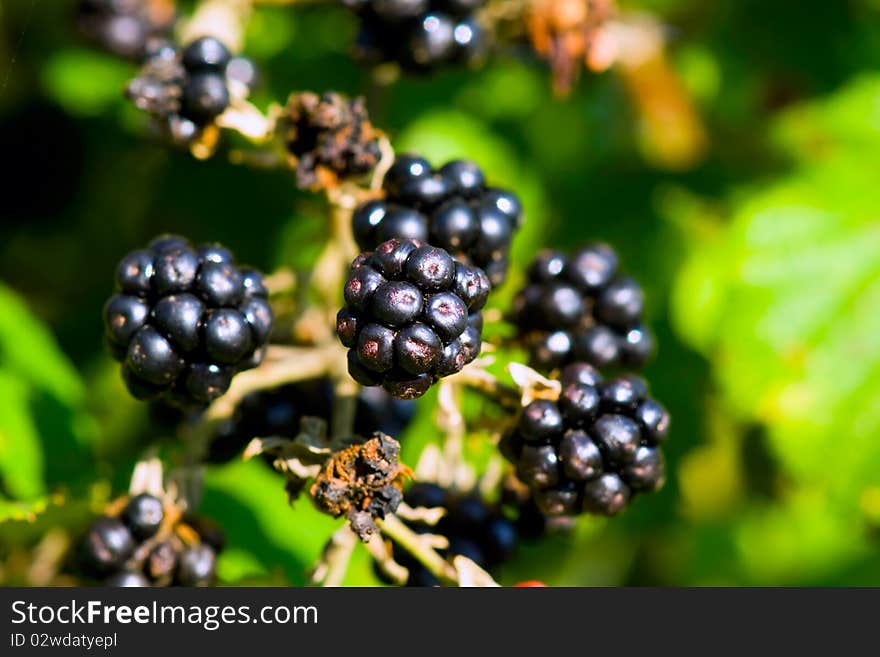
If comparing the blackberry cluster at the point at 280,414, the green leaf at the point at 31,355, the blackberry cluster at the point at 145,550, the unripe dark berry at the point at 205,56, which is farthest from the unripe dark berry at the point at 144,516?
the unripe dark berry at the point at 205,56

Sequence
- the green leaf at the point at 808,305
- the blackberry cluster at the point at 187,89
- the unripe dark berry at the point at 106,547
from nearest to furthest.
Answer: the unripe dark berry at the point at 106,547
the blackberry cluster at the point at 187,89
the green leaf at the point at 808,305

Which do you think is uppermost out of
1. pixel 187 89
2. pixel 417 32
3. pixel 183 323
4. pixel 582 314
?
pixel 417 32

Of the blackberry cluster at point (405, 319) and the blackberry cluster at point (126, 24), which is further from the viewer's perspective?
the blackberry cluster at point (126, 24)

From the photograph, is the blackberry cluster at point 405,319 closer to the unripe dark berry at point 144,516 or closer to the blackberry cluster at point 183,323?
the blackberry cluster at point 183,323

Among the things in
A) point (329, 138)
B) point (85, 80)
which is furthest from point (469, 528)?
point (85, 80)

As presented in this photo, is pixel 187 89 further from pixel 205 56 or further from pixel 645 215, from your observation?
pixel 645 215

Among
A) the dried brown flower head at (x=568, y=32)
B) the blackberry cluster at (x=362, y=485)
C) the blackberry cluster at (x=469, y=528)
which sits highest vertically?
the dried brown flower head at (x=568, y=32)

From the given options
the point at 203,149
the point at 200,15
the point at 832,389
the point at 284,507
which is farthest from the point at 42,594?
the point at 832,389
